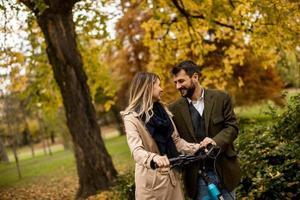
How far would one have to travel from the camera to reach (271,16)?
35.1 ft

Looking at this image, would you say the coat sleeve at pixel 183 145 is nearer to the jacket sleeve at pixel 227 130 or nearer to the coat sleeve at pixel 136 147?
the jacket sleeve at pixel 227 130

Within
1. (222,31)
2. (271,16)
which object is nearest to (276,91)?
(222,31)

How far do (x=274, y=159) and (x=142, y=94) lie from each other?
337 cm

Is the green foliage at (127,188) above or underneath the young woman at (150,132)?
underneath

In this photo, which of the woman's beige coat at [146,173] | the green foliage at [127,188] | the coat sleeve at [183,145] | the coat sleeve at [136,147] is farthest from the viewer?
the green foliage at [127,188]

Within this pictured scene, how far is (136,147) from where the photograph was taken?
4.01m

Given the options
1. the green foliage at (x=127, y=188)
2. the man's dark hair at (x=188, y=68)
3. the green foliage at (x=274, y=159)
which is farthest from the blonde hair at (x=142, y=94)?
the green foliage at (x=127, y=188)

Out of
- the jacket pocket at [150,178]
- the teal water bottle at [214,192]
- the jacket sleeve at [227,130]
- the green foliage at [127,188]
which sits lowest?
the green foliage at [127,188]

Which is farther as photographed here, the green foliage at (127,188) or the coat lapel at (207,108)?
the green foliage at (127,188)

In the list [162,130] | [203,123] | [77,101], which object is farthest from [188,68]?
[77,101]

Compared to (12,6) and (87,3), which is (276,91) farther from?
(12,6)

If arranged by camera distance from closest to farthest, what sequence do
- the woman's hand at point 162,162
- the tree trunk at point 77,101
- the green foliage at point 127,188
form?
the woman's hand at point 162,162, the green foliage at point 127,188, the tree trunk at point 77,101

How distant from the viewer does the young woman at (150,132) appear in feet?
13.5

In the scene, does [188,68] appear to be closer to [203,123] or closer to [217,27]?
[203,123]
